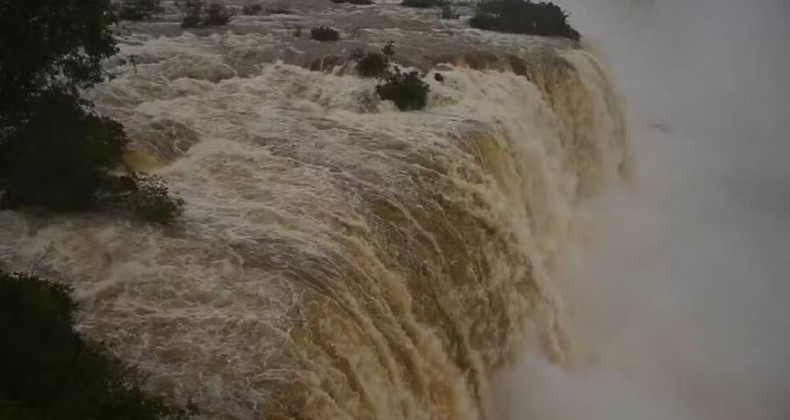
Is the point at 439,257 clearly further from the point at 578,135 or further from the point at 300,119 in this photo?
the point at 578,135

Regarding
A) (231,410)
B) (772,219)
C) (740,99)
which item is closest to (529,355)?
(231,410)

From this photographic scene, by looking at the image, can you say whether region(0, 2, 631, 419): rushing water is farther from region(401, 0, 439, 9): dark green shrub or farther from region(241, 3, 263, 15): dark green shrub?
region(401, 0, 439, 9): dark green shrub

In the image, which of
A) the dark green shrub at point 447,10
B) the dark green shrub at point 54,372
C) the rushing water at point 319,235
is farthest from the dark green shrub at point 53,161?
the dark green shrub at point 447,10

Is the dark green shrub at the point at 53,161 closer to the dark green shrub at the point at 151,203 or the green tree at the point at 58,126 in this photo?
the green tree at the point at 58,126

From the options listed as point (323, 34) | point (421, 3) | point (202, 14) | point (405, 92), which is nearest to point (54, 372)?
point (405, 92)

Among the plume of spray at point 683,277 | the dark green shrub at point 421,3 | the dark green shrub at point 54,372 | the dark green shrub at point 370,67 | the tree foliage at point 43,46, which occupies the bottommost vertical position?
the plume of spray at point 683,277

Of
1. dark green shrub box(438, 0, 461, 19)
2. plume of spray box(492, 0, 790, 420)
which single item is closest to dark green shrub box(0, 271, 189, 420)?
plume of spray box(492, 0, 790, 420)
